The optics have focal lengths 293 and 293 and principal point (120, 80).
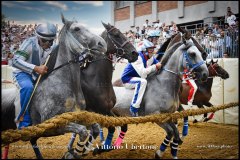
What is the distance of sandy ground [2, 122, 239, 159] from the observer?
5.64 meters

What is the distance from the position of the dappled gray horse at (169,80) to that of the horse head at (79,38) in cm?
164

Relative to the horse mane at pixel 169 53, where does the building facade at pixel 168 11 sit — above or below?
above

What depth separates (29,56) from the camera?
A: 439 centimetres

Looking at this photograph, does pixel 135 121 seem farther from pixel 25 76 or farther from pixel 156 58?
pixel 156 58

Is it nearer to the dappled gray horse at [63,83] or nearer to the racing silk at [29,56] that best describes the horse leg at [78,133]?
the dappled gray horse at [63,83]

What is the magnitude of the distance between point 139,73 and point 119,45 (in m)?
0.69

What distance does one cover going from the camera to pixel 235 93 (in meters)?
9.45

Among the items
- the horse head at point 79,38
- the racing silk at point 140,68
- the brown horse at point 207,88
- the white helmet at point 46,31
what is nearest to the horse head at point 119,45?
the racing silk at point 140,68

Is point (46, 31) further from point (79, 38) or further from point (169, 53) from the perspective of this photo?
point (169, 53)

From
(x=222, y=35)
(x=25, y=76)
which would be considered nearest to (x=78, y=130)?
(x=25, y=76)

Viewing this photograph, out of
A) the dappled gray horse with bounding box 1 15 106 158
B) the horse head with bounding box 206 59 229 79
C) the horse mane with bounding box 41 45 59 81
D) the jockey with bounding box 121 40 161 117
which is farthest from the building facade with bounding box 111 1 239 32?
the horse mane with bounding box 41 45 59 81

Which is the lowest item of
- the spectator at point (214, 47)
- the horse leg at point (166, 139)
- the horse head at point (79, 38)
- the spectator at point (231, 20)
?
the horse leg at point (166, 139)

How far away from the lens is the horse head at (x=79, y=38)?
4.61 metres

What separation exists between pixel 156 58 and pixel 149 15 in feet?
43.3
